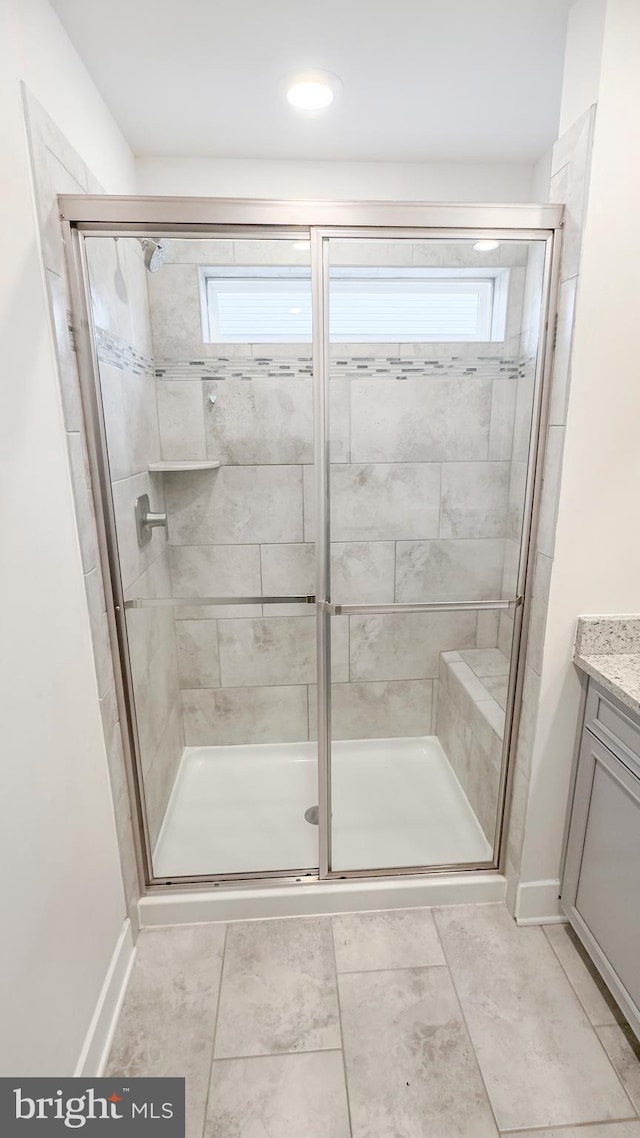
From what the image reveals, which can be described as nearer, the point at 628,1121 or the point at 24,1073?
the point at 24,1073

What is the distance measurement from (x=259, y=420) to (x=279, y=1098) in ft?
6.63

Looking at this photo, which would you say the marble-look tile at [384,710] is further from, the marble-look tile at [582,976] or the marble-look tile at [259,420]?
the marble-look tile at [259,420]

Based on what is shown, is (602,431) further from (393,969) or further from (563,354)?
(393,969)

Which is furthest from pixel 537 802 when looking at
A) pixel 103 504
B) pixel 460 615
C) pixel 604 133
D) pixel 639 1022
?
pixel 604 133

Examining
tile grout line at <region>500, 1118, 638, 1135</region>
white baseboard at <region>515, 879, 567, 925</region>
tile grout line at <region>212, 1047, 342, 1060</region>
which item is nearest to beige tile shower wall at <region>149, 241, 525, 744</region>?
white baseboard at <region>515, 879, 567, 925</region>

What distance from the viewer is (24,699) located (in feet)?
3.22

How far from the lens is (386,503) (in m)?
1.67

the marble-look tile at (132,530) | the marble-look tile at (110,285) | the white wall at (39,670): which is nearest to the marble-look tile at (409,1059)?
the white wall at (39,670)

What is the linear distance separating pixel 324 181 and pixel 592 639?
190cm

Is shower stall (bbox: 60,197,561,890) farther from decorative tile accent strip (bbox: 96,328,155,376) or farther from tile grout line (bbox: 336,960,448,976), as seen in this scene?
tile grout line (bbox: 336,960,448,976)

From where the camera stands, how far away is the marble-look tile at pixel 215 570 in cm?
189

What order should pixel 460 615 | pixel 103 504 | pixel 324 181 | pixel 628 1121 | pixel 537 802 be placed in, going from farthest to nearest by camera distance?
pixel 324 181 < pixel 460 615 < pixel 537 802 < pixel 103 504 < pixel 628 1121

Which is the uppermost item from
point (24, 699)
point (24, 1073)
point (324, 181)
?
point (324, 181)

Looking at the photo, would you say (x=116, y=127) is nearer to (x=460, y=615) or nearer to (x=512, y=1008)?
(x=460, y=615)
